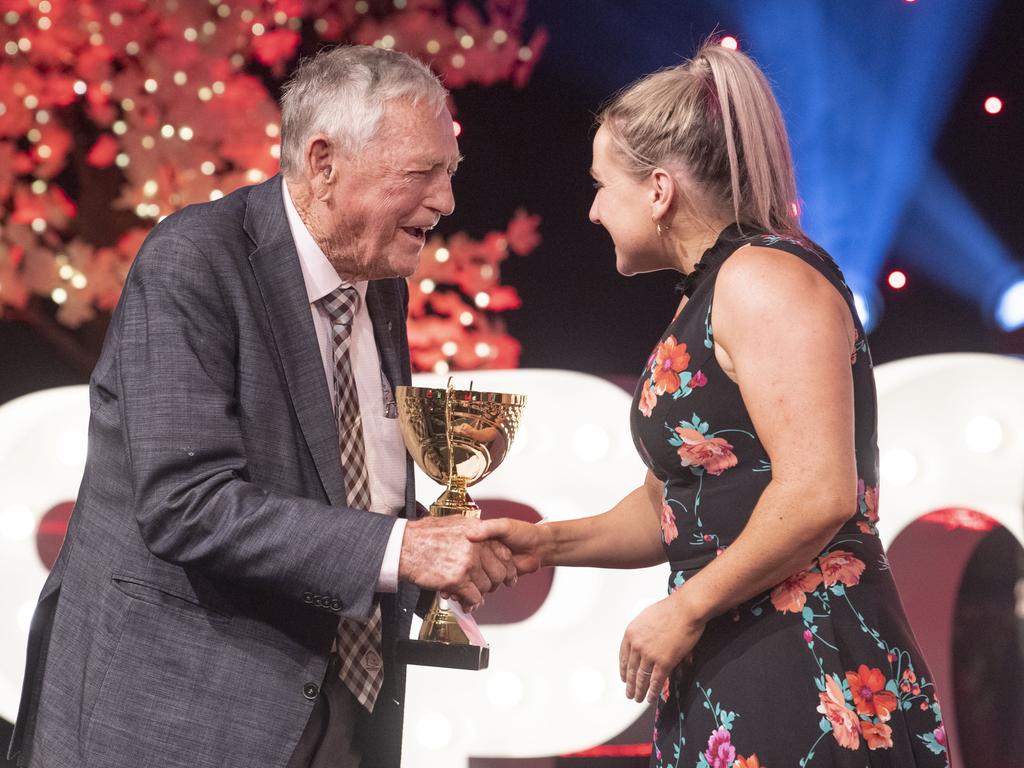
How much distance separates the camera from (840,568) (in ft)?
4.37

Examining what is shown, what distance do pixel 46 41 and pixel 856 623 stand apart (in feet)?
9.09

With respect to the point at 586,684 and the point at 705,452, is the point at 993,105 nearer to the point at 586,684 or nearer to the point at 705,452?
the point at 586,684

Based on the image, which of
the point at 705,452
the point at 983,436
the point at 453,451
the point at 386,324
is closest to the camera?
the point at 705,452

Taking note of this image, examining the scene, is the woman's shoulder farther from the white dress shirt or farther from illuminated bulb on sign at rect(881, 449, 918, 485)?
illuminated bulb on sign at rect(881, 449, 918, 485)

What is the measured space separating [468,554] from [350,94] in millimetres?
774

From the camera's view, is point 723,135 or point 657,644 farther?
point 723,135

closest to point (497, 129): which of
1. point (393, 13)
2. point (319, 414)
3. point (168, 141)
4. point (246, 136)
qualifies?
point (393, 13)

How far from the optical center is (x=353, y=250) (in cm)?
177

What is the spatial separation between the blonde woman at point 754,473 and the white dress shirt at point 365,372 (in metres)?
0.50

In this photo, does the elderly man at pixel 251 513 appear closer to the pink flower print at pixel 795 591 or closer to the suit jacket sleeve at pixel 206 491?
the suit jacket sleeve at pixel 206 491

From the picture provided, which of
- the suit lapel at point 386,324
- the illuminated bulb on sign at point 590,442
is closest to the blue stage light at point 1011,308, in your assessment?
the illuminated bulb on sign at point 590,442

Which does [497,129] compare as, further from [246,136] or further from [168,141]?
[168,141]

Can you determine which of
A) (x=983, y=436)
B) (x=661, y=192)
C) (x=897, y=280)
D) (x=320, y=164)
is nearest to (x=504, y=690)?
(x=983, y=436)

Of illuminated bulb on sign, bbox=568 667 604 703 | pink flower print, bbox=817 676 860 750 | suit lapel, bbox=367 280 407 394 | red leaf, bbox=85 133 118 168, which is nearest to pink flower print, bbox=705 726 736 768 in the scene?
pink flower print, bbox=817 676 860 750
